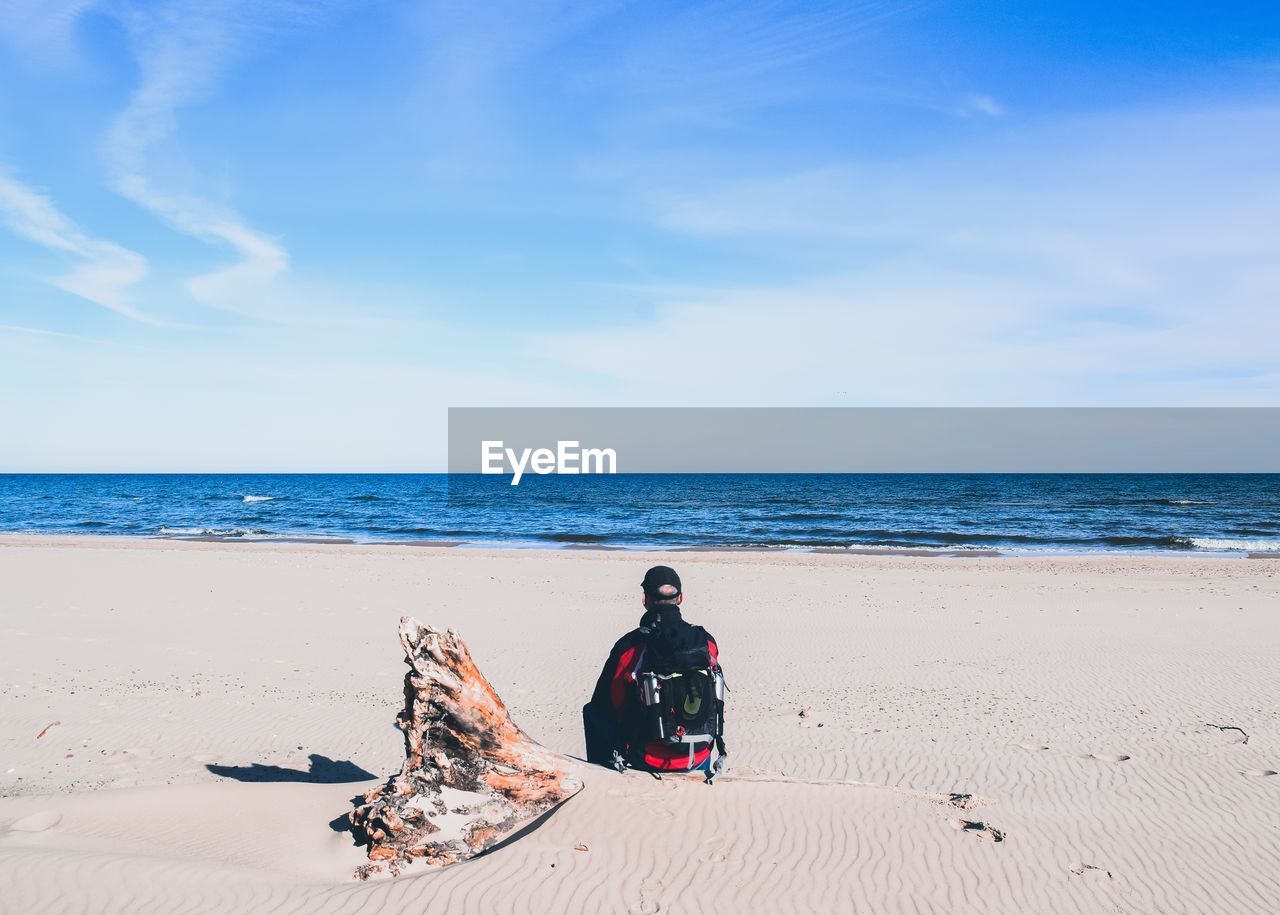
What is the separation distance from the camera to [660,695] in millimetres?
5230

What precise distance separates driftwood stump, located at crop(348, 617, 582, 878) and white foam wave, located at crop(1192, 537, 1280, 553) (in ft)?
111

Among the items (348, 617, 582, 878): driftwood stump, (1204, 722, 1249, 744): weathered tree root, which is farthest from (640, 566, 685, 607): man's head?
(1204, 722, 1249, 744): weathered tree root

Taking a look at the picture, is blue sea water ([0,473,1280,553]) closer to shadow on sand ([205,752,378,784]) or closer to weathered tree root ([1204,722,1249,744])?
weathered tree root ([1204,722,1249,744])

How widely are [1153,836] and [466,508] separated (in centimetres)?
5543

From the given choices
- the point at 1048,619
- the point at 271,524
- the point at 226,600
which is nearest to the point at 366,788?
the point at 226,600

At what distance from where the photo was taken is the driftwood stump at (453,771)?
4.83 metres

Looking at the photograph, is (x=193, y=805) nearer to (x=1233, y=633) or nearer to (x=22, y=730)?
(x=22, y=730)

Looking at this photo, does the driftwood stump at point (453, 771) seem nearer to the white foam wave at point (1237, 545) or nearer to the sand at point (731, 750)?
the sand at point (731, 750)

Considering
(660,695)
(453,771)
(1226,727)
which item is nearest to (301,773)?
(453,771)

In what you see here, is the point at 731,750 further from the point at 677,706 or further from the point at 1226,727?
the point at 1226,727

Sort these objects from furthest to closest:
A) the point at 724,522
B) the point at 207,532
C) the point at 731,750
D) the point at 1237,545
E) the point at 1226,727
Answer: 1. the point at 724,522
2. the point at 207,532
3. the point at 1237,545
4. the point at 1226,727
5. the point at 731,750

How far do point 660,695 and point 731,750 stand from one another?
294cm

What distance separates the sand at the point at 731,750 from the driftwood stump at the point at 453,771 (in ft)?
0.71

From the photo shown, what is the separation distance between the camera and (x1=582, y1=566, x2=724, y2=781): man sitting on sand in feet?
16.9
